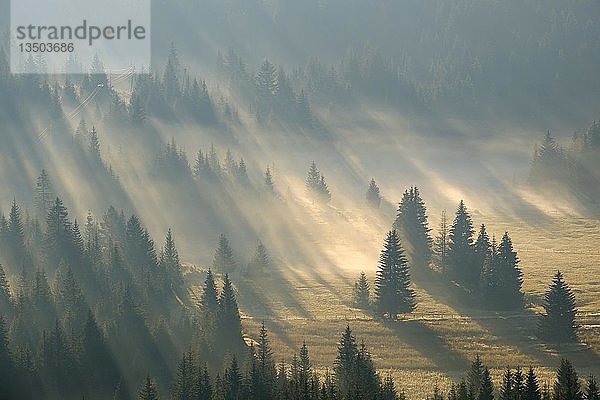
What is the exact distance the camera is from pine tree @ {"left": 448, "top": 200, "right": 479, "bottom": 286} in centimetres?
9306

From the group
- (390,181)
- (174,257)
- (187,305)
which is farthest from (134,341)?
(390,181)

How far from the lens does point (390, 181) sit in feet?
542

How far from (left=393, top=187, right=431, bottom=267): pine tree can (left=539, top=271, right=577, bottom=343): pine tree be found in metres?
25.4

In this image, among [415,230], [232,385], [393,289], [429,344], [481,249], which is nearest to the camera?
[232,385]

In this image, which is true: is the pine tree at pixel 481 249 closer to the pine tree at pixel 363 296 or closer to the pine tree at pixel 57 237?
the pine tree at pixel 363 296

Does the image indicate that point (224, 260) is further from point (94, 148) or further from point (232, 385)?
point (94, 148)

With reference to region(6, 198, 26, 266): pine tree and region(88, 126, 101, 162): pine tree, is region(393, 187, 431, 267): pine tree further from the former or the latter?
region(88, 126, 101, 162): pine tree

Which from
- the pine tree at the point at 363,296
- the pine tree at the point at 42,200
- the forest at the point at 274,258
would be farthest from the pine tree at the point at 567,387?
the pine tree at the point at 42,200

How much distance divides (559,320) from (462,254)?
2068 centimetres

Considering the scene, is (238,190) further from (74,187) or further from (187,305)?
(187,305)

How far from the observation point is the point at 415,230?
104 metres

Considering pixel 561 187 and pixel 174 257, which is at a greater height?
pixel 561 187

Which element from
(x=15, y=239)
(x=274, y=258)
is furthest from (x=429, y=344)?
(x=15, y=239)

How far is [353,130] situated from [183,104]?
45.4m
